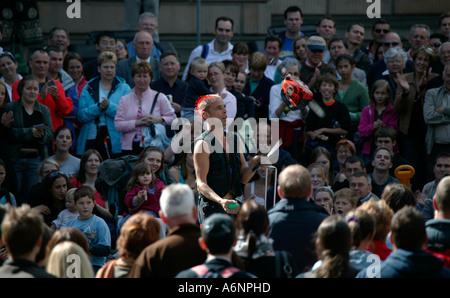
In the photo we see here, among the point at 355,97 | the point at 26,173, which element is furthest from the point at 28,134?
the point at 355,97

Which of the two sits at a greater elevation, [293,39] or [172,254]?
[293,39]

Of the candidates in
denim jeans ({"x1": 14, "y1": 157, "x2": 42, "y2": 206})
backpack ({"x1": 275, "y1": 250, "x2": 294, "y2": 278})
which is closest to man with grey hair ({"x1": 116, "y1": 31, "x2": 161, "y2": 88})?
denim jeans ({"x1": 14, "y1": 157, "x2": 42, "y2": 206})

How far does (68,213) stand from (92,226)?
53cm

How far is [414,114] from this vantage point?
9102mm

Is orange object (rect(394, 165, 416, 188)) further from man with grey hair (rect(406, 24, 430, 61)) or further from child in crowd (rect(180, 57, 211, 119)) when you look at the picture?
man with grey hair (rect(406, 24, 430, 61))

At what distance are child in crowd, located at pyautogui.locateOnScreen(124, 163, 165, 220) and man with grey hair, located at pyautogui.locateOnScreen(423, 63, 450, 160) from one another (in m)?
3.17

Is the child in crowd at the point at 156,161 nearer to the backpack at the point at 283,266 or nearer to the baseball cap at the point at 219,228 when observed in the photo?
the backpack at the point at 283,266

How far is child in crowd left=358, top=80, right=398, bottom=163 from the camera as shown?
29.7 ft

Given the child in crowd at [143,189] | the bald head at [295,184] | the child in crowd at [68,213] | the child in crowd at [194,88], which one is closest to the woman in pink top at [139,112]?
the child in crowd at [194,88]
